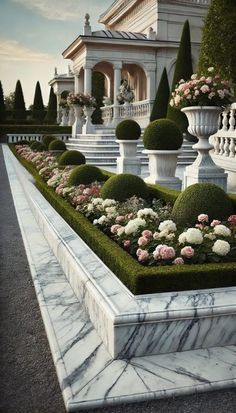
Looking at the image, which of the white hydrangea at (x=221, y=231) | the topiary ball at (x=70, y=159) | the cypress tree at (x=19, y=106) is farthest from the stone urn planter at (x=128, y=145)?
the cypress tree at (x=19, y=106)

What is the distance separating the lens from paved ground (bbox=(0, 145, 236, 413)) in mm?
2838

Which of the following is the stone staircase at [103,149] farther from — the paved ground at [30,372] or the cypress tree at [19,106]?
the cypress tree at [19,106]

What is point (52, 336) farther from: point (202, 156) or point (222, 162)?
point (222, 162)

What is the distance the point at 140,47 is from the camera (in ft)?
88.9

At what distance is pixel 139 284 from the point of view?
12.2 feet

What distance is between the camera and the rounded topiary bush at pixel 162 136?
33.2 feet

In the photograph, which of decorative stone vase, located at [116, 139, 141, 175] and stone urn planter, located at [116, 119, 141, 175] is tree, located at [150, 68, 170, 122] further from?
decorative stone vase, located at [116, 139, 141, 175]

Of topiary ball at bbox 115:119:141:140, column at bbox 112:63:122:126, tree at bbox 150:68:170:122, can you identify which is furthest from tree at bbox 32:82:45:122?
topiary ball at bbox 115:119:141:140

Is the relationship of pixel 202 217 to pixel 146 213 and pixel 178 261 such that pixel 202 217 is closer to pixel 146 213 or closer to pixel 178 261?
pixel 146 213

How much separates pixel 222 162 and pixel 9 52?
1365 inches

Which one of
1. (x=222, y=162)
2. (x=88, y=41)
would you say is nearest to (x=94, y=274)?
(x=222, y=162)

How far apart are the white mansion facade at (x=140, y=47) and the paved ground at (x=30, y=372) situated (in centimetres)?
2197

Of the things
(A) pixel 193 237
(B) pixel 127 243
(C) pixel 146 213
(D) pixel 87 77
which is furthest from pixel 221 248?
(D) pixel 87 77

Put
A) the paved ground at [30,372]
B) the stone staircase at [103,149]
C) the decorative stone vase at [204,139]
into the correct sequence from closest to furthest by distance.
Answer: the paved ground at [30,372] < the decorative stone vase at [204,139] < the stone staircase at [103,149]
